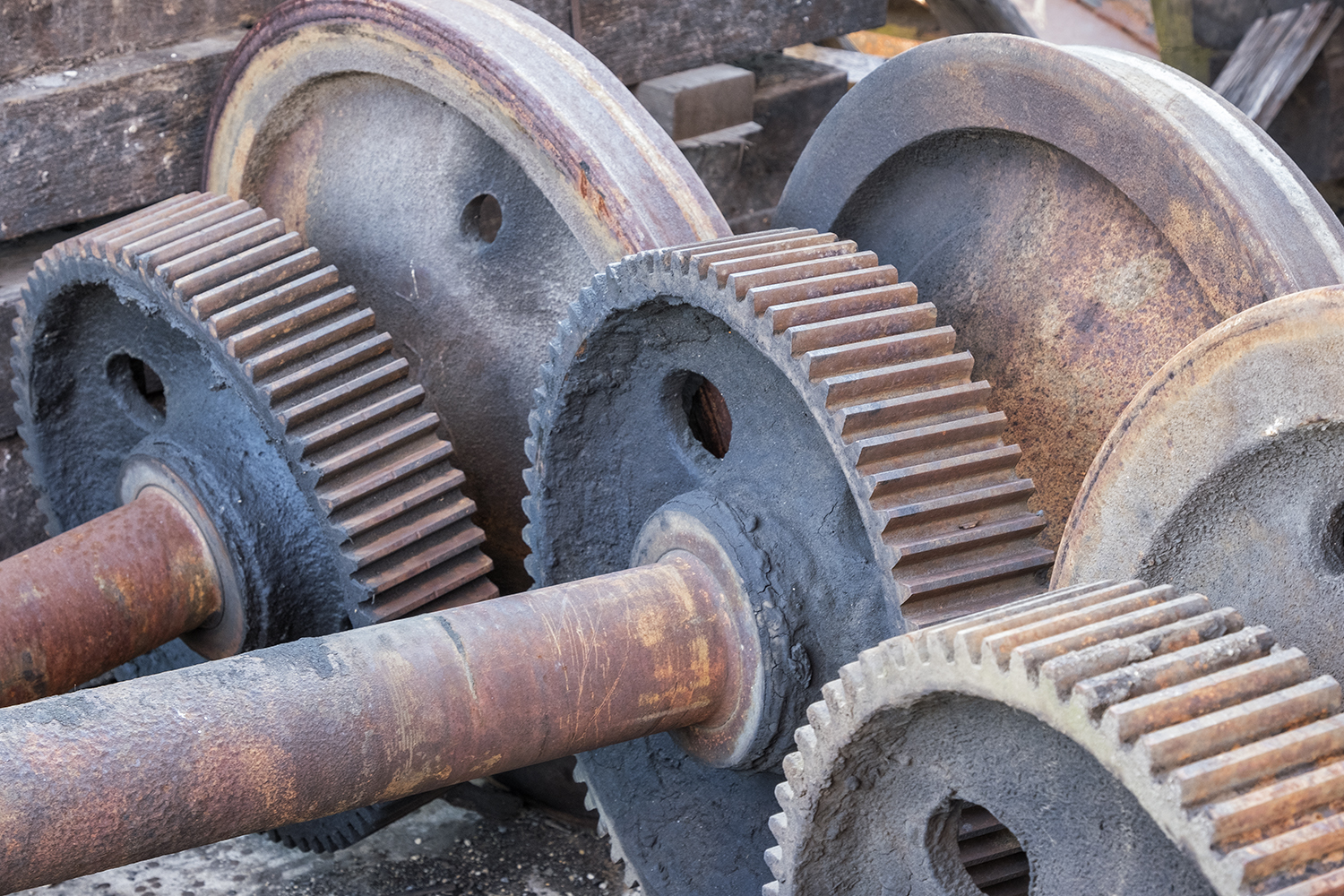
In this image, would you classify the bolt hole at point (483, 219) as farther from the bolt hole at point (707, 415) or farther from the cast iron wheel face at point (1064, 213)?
the cast iron wheel face at point (1064, 213)

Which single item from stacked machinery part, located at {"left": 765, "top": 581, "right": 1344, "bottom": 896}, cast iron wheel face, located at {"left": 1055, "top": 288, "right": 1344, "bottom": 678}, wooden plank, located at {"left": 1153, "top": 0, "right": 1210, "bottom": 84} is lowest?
stacked machinery part, located at {"left": 765, "top": 581, "right": 1344, "bottom": 896}

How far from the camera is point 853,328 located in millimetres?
2197

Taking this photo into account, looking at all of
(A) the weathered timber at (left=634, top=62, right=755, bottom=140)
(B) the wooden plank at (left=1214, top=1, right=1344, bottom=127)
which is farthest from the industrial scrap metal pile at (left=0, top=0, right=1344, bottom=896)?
(B) the wooden plank at (left=1214, top=1, right=1344, bottom=127)

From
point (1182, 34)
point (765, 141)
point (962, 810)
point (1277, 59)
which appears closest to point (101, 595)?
point (962, 810)

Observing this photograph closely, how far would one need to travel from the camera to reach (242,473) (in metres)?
2.94

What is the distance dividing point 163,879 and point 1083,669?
2.21m

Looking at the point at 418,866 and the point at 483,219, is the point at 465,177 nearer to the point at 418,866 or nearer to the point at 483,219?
the point at 483,219

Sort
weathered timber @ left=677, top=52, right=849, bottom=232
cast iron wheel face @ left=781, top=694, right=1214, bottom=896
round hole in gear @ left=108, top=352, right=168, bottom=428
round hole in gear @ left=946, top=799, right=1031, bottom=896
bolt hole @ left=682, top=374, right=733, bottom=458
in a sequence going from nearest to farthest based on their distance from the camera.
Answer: cast iron wheel face @ left=781, top=694, right=1214, bottom=896 → round hole in gear @ left=946, top=799, right=1031, bottom=896 → bolt hole @ left=682, top=374, right=733, bottom=458 → round hole in gear @ left=108, top=352, right=168, bottom=428 → weathered timber @ left=677, top=52, right=849, bottom=232

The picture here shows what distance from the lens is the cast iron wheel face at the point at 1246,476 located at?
1.69 m

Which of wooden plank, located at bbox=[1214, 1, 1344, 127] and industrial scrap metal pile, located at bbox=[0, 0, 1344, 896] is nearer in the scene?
industrial scrap metal pile, located at bbox=[0, 0, 1344, 896]

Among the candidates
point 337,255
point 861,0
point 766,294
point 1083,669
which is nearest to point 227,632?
point 337,255

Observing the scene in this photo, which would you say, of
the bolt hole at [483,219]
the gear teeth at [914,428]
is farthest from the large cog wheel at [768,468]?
the bolt hole at [483,219]

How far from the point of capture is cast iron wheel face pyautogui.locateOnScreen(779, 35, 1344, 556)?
2262 mm

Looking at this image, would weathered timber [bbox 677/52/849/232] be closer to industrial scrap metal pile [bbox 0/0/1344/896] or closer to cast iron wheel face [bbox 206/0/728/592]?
cast iron wheel face [bbox 206/0/728/592]
